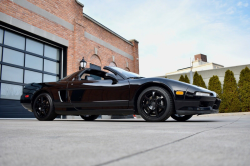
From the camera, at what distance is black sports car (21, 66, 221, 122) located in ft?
13.9

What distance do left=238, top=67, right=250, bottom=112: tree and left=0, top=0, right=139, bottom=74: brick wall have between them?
9368 mm

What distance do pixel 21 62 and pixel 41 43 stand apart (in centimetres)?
167

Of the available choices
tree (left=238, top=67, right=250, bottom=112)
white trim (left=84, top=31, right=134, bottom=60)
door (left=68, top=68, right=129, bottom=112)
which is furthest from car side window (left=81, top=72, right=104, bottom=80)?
tree (left=238, top=67, right=250, bottom=112)

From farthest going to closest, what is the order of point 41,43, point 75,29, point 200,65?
point 200,65 → point 75,29 → point 41,43

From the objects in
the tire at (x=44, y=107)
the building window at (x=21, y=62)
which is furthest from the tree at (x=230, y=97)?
the tire at (x=44, y=107)

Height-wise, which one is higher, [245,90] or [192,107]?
[245,90]

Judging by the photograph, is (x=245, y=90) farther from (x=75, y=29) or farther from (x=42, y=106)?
(x=42, y=106)

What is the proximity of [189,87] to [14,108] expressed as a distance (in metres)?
7.89

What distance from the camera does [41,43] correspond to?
1112cm

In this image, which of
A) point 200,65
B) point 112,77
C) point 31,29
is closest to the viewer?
point 112,77

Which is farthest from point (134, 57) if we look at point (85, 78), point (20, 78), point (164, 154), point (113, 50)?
point (164, 154)

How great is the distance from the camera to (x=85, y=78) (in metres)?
5.48

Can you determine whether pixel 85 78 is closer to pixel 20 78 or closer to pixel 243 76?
pixel 20 78

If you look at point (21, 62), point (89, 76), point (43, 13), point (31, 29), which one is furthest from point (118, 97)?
point (43, 13)
